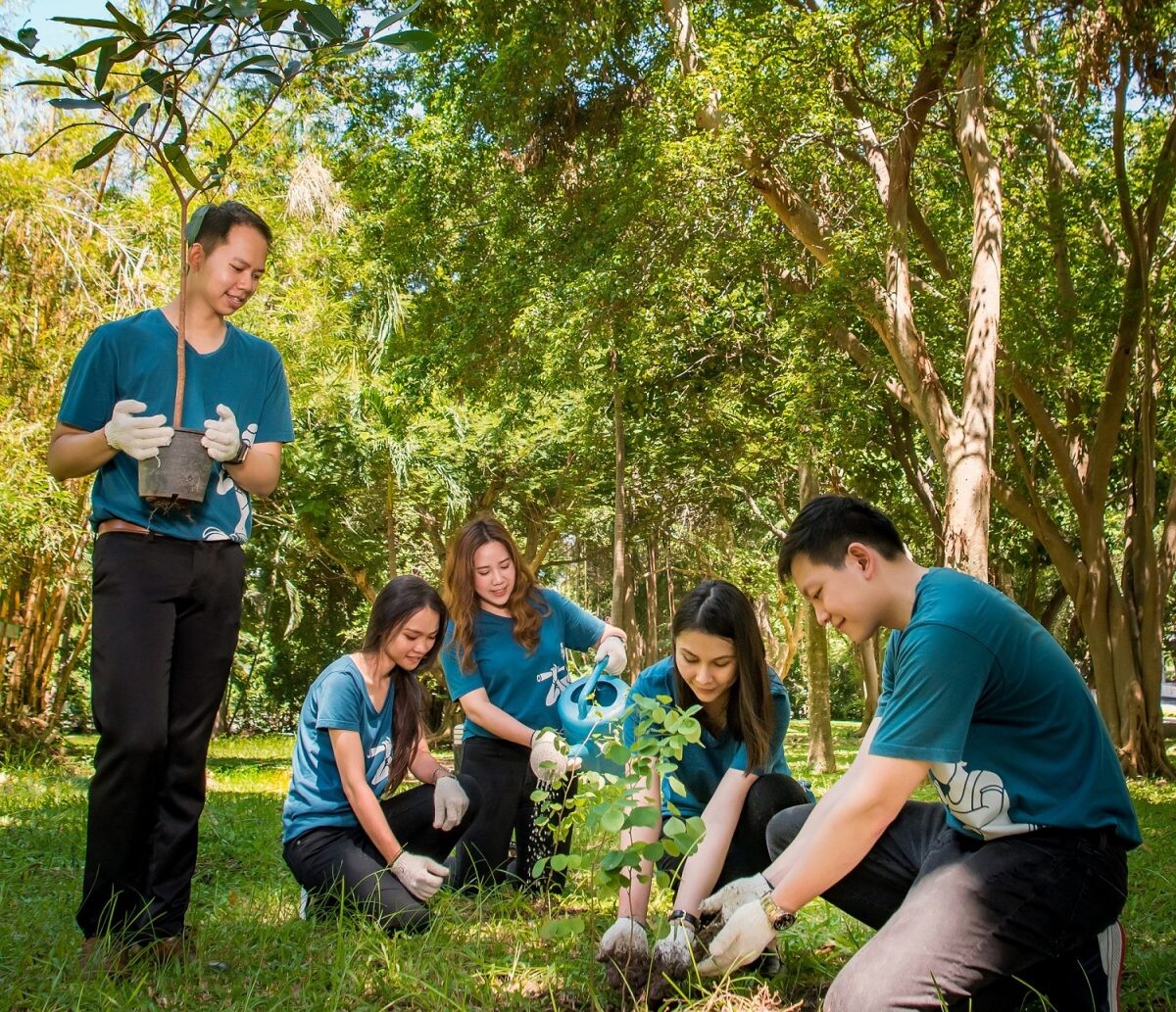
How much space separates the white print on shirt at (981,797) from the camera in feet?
7.43

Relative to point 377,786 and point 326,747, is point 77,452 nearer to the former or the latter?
point 326,747

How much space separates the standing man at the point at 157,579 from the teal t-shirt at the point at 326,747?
0.61 metres

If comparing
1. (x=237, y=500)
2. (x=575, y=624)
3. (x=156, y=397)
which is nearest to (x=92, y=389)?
(x=156, y=397)

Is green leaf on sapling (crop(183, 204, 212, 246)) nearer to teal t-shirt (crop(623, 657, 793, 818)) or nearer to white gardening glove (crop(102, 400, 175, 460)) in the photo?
white gardening glove (crop(102, 400, 175, 460))

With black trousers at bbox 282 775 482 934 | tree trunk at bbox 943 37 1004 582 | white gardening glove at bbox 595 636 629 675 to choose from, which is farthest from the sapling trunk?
tree trunk at bbox 943 37 1004 582

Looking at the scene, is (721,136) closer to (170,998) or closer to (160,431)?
(160,431)

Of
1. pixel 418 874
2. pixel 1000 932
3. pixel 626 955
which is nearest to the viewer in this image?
pixel 1000 932

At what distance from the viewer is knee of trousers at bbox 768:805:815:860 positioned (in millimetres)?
2799

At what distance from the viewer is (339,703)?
336 cm

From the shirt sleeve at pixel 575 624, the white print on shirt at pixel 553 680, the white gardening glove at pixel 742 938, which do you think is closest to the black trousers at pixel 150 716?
→ the white gardening glove at pixel 742 938

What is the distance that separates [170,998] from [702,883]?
4.03ft

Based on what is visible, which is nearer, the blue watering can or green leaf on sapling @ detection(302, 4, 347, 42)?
green leaf on sapling @ detection(302, 4, 347, 42)

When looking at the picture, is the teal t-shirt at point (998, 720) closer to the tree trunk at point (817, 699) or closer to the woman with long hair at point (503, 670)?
the woman with long hair at point (503, 670)

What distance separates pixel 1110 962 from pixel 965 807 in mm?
401
